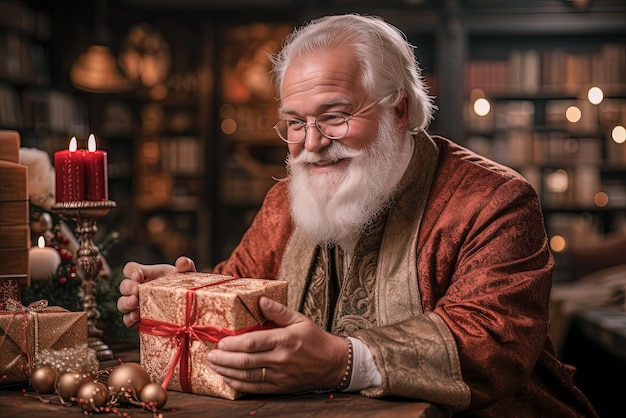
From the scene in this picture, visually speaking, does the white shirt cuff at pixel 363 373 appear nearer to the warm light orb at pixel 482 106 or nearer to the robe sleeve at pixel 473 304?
the robe sleeve at pixel 473 304

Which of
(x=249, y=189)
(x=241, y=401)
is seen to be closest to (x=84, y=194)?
(x=241, y=401)

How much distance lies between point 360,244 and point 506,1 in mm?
5401

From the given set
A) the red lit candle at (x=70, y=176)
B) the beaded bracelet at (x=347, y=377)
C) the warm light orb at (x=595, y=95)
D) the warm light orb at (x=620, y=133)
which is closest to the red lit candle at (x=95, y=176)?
the red lit candle at (x=70, y=176)

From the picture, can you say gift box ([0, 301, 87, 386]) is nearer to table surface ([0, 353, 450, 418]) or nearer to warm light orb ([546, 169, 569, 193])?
table surface ([0, 353, 450, 418])

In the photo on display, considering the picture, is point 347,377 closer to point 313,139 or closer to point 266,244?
point 313,139

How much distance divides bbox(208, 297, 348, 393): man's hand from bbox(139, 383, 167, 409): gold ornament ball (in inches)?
4.2

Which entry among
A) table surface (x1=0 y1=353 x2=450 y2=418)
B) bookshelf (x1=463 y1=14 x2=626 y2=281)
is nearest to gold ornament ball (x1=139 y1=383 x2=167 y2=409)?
table surface (x1=0 y1=353 x2=450 y2=418)

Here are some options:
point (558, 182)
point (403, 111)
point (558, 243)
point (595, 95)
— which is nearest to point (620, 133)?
point (595, 95)

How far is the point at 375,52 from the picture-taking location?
2.02 metres

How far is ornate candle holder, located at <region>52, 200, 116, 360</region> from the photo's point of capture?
70.0 inches

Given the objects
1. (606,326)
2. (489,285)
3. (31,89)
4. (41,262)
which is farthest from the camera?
(31,89)

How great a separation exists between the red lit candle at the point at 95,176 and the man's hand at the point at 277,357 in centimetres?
52

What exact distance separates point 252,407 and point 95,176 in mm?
648

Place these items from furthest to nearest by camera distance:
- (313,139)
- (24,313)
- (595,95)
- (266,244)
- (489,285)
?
(595,95)
(266,244)
(313,139)
(489,285)
(24,313)
